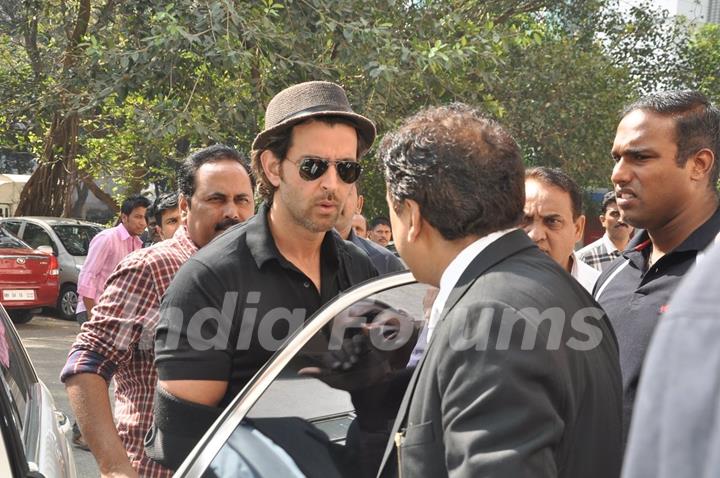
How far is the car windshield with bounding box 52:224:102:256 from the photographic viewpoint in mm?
14781

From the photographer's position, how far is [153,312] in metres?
2.95

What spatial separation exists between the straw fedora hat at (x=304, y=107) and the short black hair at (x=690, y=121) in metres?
0.96

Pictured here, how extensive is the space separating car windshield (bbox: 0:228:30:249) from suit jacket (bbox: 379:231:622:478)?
1305cm

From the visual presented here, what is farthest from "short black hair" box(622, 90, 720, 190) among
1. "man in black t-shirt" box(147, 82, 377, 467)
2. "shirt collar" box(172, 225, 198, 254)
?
"shirt collar" box(172, 225, 198, 254)

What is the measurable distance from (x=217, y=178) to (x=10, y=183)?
89.9ft

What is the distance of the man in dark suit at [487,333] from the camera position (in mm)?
1529

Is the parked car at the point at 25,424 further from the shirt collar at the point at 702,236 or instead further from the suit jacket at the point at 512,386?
the shirt collar at the point at 702,236

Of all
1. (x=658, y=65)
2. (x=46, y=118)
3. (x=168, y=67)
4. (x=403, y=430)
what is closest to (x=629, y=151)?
(x=403, y=430)

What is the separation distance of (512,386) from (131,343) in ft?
5.52

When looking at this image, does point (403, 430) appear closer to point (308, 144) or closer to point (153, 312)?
point (308, 144)

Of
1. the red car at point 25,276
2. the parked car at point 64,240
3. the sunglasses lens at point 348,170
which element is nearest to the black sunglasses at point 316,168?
the sunglasses lens at point 348,170

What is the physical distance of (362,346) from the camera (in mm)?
2299

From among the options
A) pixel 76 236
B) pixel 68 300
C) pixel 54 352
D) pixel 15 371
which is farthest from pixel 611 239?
pixel 76 236

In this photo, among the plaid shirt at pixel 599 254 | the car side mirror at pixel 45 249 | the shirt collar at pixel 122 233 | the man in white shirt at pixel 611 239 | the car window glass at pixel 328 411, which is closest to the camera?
the car window glass at pixel 328 411
